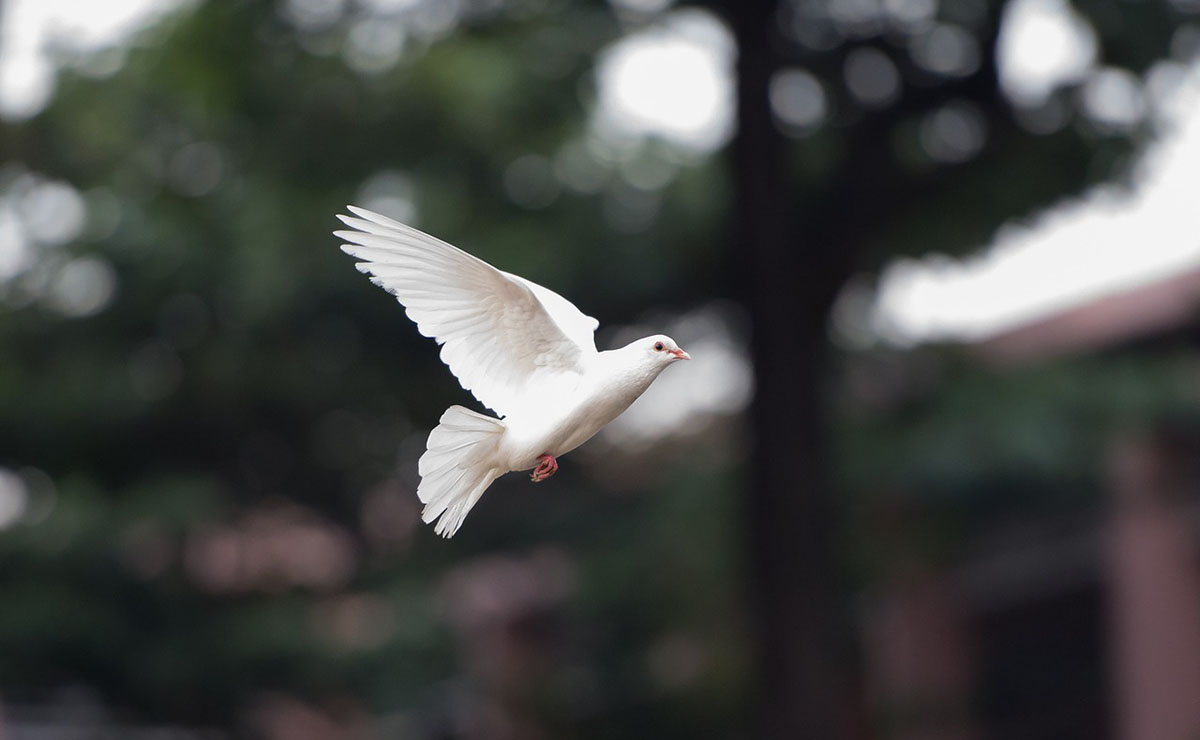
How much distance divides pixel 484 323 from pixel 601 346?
586cm

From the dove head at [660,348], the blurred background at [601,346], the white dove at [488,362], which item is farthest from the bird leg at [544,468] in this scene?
the blurred background at [601,346]

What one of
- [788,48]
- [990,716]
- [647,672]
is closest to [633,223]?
[788,48]

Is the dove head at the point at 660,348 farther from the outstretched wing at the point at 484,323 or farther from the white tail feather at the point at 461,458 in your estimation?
the white tail feather at the point at 461,458

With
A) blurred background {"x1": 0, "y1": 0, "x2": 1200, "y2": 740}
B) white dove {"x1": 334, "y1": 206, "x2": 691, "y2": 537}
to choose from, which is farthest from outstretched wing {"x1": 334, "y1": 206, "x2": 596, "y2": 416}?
blurred background {"x1": 0, "y1": 0, "x2": 1200, "y2": 740}

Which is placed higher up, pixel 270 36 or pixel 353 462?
pixel 270 36

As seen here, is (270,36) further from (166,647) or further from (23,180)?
(166,647)

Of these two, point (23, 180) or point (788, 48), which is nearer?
point (788, 48)

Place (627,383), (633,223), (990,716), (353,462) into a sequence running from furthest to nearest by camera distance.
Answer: (990,716) < (353,462) < (633,223) < (627,383)

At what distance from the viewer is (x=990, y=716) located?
1280cm

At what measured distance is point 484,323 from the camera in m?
2.24

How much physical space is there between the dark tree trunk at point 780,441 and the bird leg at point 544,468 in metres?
5.52

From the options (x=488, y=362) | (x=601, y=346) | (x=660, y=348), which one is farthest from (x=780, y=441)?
(x=660, y=348)

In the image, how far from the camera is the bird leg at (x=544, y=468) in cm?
215

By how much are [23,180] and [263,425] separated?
1.94 meters
